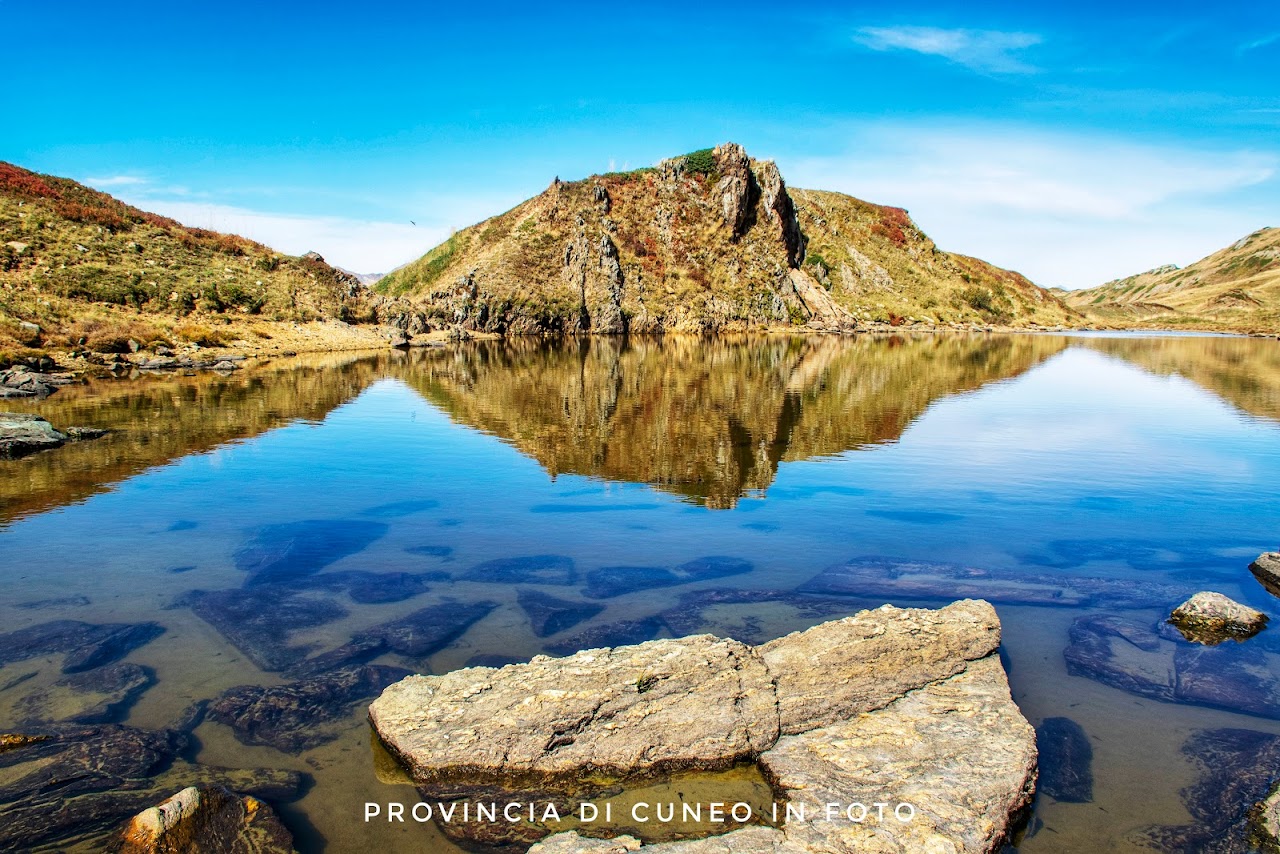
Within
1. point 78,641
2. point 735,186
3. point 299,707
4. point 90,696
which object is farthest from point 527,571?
point 735,186

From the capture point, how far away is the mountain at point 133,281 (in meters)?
49.8

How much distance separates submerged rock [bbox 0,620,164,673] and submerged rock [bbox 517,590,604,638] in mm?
5503

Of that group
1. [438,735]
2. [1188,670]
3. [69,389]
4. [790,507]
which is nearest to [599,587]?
[438,735]

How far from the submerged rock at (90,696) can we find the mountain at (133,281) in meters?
41.7

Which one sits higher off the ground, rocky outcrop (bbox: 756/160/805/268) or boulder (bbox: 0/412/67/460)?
rocky outcrop (bbox: 756/160/805/268)

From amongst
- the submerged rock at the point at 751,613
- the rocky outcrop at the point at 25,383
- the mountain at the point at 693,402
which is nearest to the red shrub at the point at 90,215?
the mountain at the point at 693,402

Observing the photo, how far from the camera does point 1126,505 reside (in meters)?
18.3

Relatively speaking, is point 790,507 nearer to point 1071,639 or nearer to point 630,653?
point 1071,639

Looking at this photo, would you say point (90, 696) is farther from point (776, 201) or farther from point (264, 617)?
point (776, 201)

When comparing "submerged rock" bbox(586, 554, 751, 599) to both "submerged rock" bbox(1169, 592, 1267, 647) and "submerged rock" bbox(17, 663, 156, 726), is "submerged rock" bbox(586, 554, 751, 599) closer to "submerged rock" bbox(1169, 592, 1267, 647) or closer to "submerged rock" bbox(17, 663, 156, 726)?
"submerged rock" bbox(17, 663, 156, 726)

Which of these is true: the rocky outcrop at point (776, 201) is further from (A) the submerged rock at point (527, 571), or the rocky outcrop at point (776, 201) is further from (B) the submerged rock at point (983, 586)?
(A) the submerged rock at point (527, 571)

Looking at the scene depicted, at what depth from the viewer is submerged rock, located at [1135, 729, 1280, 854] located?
6.66m

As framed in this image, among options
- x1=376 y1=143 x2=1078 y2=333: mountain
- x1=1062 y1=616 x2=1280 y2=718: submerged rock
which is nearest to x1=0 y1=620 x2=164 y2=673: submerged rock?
x1=1062 y1=616 x2=1280 y2=718: submerged rock

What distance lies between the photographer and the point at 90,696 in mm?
8727
